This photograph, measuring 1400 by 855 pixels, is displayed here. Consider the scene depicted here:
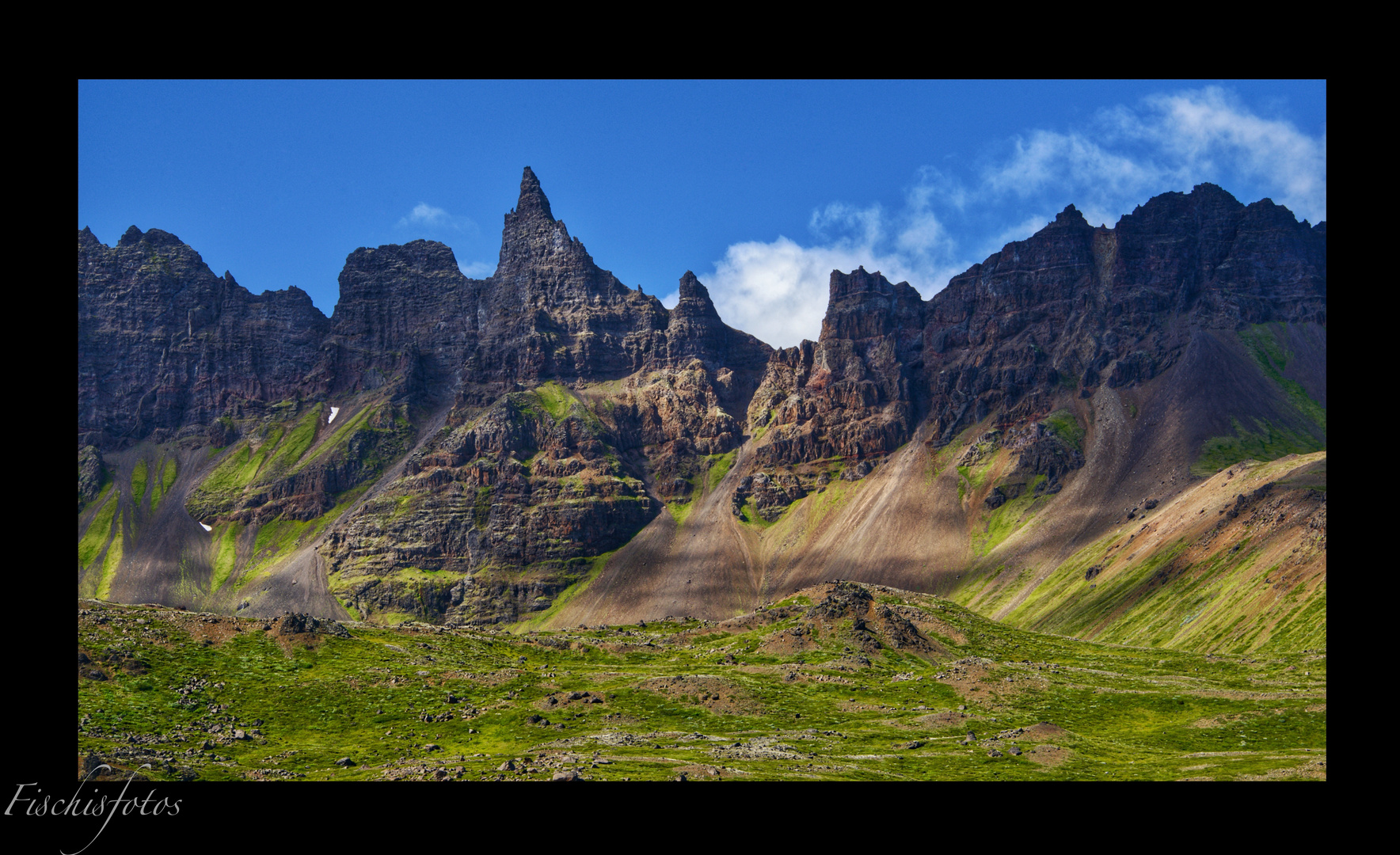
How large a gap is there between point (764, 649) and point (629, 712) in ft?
145

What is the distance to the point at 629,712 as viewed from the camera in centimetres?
10819

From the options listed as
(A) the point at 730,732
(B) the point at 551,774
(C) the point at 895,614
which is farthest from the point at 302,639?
(C) the point at 895,614

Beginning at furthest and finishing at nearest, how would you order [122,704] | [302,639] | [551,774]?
[302,639] → [122,704] → [551,774]
